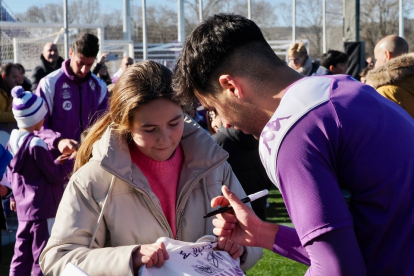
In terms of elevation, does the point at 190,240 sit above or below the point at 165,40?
below

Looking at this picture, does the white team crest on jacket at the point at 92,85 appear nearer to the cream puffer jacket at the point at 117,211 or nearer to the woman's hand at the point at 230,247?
the cream puffer jacket at the point at 117,211

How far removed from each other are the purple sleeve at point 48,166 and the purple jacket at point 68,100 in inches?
29.8

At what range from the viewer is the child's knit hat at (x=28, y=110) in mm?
4879

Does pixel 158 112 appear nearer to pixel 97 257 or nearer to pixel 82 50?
pixel 97 257

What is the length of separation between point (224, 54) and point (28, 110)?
3.66 metres

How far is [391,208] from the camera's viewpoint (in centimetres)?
139

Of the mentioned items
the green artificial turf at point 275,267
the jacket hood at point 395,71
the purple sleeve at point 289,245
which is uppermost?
the jacket hood at point 395,71

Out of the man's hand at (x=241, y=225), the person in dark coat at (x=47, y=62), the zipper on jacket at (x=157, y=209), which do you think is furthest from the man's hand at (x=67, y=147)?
the person in dark coat at (x=47, y=62)

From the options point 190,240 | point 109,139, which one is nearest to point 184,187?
point 190,240

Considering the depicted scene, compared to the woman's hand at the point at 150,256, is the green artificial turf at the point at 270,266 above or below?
below

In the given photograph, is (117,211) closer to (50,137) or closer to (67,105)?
(50,137)

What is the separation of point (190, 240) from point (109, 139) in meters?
0.55

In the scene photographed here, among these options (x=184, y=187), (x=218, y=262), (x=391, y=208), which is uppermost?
(x=391, y=208)

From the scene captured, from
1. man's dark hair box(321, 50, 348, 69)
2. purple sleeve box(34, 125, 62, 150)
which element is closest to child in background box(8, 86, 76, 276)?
purple sleeve box(34, 125, 62, 150)
